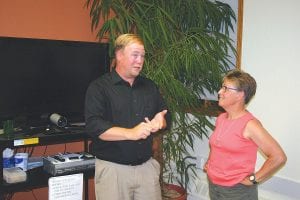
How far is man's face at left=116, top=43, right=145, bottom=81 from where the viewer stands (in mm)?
1944

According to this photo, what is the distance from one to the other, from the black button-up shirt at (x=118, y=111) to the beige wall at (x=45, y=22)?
120cm

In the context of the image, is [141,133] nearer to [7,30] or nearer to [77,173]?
[77,173]

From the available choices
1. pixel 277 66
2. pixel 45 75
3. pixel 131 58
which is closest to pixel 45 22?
pixel 45 75

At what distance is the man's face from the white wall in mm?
1290

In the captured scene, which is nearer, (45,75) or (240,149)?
(240,149)

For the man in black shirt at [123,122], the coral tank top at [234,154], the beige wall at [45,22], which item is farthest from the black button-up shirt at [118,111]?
the beige wall at [45,22]

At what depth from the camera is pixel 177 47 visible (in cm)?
269

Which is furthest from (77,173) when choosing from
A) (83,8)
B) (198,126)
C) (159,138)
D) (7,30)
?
(83,8)

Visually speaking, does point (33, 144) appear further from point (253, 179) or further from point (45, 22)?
point (253, 179)

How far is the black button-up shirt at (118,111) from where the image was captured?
1907 mm

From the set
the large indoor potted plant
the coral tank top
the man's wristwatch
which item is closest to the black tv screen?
the large indoor potted plant

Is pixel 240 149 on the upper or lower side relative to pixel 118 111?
lower

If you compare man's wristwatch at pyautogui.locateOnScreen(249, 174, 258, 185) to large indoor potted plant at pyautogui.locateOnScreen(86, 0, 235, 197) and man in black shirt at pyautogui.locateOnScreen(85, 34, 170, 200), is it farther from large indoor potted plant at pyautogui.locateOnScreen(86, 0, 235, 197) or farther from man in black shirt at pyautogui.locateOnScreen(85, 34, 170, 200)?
large indoor potted plant at pyautogui.locateOnScreen(86, 0, 235, 197)

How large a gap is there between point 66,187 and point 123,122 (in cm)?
90
